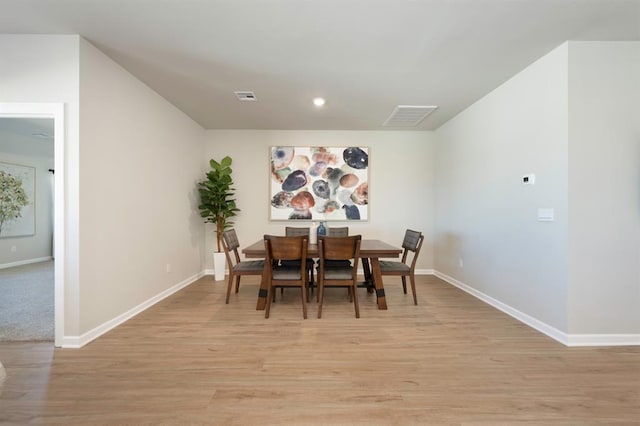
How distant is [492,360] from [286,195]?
3.76 m

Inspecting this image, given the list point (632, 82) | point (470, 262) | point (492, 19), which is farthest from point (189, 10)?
point (470, 262)

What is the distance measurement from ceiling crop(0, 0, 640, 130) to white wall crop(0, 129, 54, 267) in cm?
476

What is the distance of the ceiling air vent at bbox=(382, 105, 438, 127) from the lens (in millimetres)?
3983

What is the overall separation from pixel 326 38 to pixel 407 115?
7.42 ft

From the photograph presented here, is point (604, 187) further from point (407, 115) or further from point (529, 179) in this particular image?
point (407, 115)

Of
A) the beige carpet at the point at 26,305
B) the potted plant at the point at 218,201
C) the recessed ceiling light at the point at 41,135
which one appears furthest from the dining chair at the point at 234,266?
the recessed ceiling light at the point at 41,135

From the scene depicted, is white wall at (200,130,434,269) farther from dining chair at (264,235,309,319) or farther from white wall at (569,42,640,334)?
white wall at (569,42,640,334)

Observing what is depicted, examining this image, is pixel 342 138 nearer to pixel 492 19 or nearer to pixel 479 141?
pixel 479 141

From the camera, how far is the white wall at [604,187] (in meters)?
2.43

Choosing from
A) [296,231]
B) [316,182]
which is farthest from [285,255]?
[316,182]

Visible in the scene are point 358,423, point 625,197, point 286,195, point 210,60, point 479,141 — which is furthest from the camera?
point 286,195

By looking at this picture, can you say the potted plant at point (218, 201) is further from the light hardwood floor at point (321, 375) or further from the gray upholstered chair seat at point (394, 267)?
the gray upholstered chair seat at point (394, 267)

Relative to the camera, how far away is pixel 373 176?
201 inches

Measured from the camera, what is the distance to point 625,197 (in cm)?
243
